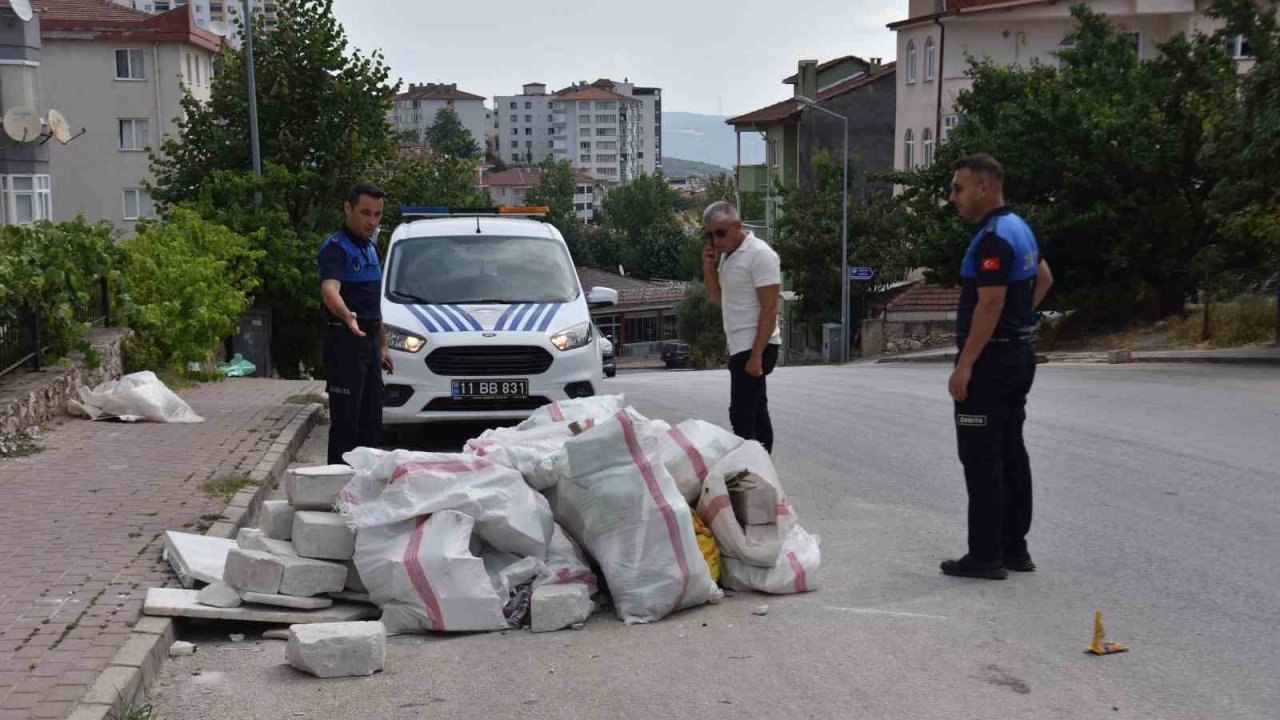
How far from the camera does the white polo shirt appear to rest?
28.2ft

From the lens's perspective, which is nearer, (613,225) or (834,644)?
(834,644)

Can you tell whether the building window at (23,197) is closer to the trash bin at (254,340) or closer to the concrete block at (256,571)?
the trash bin at (254,340)

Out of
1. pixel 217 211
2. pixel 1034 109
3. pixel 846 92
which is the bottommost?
pixel 217 211

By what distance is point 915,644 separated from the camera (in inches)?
235

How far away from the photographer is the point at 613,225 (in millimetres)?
144500

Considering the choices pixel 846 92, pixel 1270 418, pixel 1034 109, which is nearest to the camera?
pixel 1270 418

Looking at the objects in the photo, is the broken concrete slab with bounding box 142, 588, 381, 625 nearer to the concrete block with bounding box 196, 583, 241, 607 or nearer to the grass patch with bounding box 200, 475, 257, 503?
the concrete block with bounding box 196, 583, 241, 607

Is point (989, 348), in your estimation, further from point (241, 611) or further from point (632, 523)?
point (241, 611)

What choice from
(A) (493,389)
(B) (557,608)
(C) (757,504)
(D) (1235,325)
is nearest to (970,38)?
(D) (1235,325)

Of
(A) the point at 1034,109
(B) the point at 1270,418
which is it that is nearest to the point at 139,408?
(B) the point at 1270,418

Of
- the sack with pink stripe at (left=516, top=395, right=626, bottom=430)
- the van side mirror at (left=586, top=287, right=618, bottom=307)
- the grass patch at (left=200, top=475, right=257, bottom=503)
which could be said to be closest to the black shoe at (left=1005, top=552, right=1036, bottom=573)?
the sack with pink stripe at (left=516, top=395, right=626, bottom=430)

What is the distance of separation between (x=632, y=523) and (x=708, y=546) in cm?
55

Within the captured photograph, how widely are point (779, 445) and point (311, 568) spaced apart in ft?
21.4

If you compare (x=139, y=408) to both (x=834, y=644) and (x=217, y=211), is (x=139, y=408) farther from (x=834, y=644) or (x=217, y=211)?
(x=217, y=211)
